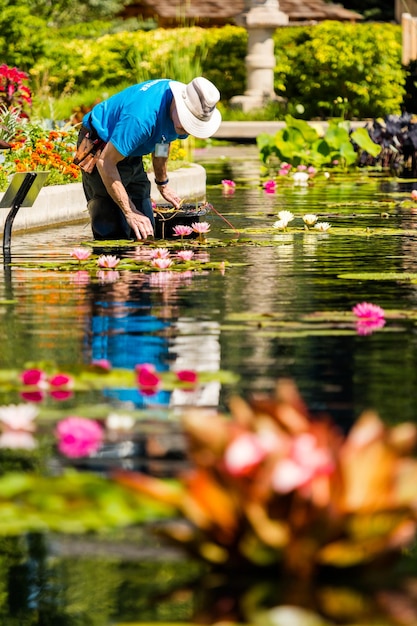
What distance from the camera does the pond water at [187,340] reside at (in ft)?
13.2

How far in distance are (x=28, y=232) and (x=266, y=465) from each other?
1049 centimetres

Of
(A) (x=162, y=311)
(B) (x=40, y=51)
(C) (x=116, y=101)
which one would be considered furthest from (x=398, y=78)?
(A) (x=162, y=311)

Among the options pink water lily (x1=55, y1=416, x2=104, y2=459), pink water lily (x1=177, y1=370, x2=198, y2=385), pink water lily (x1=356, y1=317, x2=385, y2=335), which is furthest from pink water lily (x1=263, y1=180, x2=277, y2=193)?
pink water lily (x1=55, y1=416, x2=104, y2=459)

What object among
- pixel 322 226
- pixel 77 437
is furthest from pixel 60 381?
pixel 322 226

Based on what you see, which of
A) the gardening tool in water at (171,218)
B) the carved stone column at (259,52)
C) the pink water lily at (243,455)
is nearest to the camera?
the pink water lily at (243,455)

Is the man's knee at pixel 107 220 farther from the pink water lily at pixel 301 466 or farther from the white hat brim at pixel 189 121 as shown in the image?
the pink water lily at pixel 301 466

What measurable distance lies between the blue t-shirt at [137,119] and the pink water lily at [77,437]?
5936mm

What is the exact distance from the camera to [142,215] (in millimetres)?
12102

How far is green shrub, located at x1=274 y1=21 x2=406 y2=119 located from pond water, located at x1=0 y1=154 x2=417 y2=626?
2183 centimetres

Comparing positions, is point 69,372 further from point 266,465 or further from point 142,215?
point 142,215

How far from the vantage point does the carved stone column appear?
35.6 metres

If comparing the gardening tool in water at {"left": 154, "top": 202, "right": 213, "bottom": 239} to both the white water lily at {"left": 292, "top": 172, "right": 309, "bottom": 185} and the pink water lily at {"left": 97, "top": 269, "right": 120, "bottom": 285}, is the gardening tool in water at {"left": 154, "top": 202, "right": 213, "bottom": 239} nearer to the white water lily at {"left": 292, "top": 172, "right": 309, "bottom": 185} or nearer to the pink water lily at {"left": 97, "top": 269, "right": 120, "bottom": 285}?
the pink water lily at {"left": 97, "top": 269, "right": 120, "bottom": 285}

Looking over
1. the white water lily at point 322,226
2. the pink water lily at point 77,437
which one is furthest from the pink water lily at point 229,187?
the pink water lily at point 77,437

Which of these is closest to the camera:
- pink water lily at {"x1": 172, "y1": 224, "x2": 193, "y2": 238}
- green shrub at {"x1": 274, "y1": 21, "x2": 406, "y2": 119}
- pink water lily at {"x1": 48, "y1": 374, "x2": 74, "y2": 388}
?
pink water lily at {"x1": 48, "y1": 374, "x2": 74, "y2": 388}
